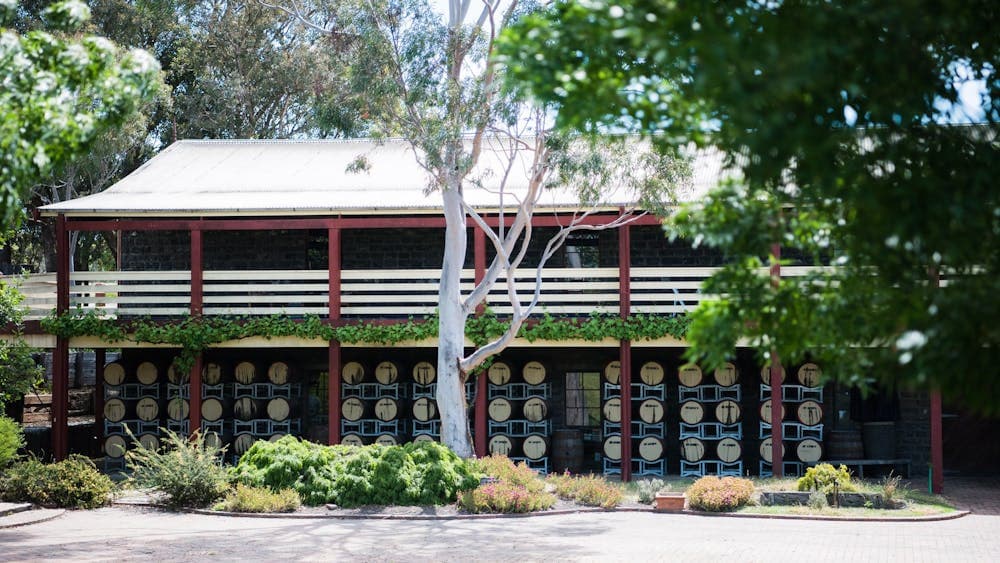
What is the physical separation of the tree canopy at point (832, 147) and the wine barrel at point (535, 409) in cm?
1163

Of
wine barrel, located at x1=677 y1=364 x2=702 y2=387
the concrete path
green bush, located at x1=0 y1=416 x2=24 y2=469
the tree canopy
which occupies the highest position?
the tree canopy

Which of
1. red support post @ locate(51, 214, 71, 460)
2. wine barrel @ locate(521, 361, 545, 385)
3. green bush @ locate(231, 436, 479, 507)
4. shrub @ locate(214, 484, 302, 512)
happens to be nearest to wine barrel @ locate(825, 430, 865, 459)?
wine barrel @ locate(521, 361, 545, 385)

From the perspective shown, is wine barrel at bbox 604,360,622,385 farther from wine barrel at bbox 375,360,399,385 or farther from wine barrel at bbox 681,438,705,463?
wine barrel at bbox 375,360,399,385

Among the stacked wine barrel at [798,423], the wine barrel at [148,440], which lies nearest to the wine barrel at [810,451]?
the stacked wine barrel at [798,423]

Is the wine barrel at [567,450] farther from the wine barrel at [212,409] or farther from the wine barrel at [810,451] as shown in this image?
the wine barrel at [212,409]

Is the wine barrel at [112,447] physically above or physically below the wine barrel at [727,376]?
below

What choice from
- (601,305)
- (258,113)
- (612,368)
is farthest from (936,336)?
(258,113)

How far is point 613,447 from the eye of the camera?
16.7 meters

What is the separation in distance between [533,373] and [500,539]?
21.2 ft

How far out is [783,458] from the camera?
1683cm

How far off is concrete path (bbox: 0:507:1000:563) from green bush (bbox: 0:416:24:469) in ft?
4.93

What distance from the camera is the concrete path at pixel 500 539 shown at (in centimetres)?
994

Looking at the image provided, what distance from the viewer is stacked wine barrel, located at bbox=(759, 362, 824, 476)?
53.6 feet

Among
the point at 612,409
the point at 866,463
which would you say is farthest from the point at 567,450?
the point at 866,463
